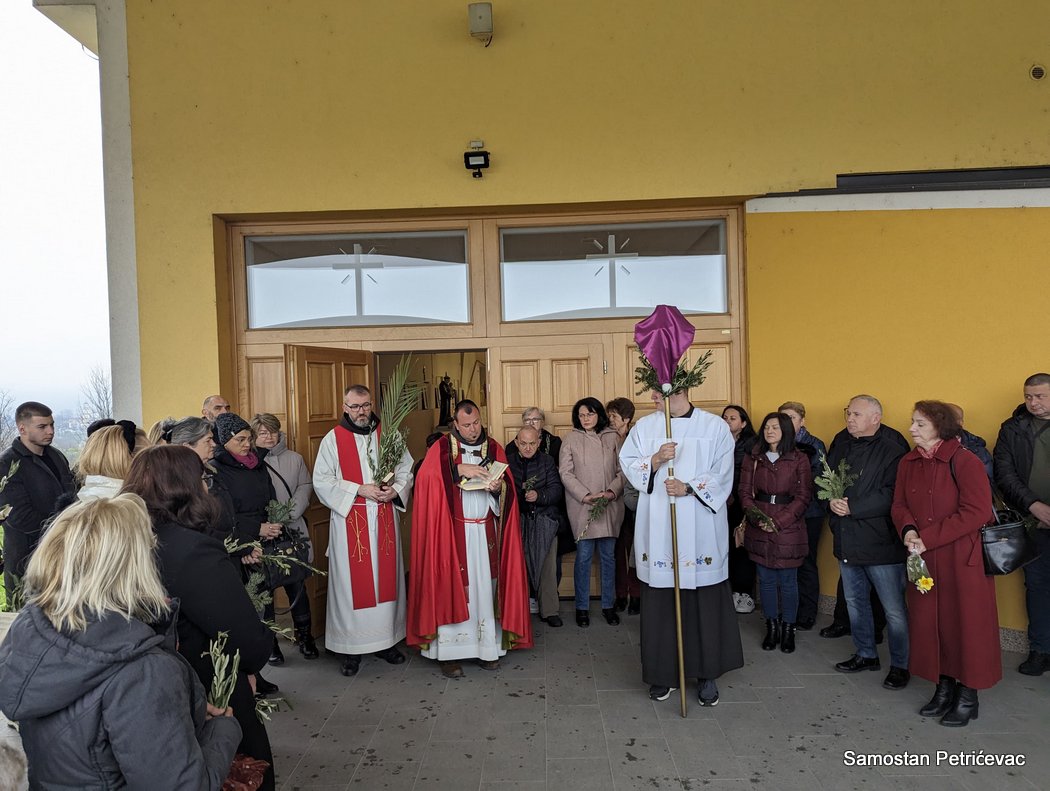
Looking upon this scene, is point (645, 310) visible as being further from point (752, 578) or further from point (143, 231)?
point (143, 231)

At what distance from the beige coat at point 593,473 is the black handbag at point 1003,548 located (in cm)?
255

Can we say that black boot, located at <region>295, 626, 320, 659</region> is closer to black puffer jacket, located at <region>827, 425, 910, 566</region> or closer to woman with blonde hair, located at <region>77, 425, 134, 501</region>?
woman with blonde hair, located at <region>77, 425, 134, 501</region>

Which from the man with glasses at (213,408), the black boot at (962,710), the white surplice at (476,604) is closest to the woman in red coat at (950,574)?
the black boot at (962,710)

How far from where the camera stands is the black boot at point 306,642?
504 cm

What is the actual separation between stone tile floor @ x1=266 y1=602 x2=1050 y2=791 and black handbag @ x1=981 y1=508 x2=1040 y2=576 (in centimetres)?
84

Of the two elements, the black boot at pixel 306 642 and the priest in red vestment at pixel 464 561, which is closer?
the priest in red vestment at pixel 464 561

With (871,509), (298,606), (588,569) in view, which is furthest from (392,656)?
(871,509)

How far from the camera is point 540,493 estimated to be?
220 inches

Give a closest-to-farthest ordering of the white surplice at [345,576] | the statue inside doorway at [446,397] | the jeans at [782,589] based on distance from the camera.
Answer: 1. the white surplice at [345,576]
2. the jeans at [782,589]
3. the statue inside doorway at [446,397]

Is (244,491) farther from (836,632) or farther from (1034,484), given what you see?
(1034,484)

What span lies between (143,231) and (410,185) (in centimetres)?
225

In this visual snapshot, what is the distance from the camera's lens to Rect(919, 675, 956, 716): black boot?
390 cm

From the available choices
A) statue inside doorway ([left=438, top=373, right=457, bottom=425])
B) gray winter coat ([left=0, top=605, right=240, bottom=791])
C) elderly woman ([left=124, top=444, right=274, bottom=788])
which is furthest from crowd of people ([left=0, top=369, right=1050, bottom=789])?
statue inside doorway ([left=438, top=373, right=457, bottom=425])

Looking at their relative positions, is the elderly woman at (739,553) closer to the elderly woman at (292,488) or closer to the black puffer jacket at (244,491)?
the elderly woman at (292,488)
